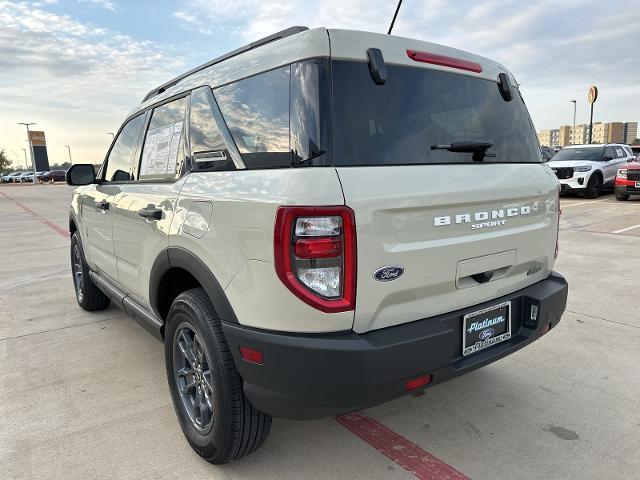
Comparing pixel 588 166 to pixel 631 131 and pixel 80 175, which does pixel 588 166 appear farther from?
pixel 631 131

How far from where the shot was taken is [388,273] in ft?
6.28

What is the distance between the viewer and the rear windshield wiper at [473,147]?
2223 mm

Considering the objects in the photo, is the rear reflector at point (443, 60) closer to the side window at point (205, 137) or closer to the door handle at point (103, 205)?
the side window at point (205, 137)

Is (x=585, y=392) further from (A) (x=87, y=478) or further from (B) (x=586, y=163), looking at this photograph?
(B) (x=586, y=163)

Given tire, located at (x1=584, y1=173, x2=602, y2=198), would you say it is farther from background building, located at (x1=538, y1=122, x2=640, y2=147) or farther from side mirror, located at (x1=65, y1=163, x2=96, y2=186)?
background building, located at (x1=538, y1=122, x2=640, y2=147)

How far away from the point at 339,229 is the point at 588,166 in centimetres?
1527

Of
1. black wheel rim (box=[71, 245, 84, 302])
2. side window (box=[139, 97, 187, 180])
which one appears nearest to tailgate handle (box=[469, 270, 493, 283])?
side window (box=[139, 97, 187, 180])

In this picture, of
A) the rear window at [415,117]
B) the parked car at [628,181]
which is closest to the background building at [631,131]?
the parked car at [628,181]

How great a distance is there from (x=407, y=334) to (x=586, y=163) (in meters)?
15.3

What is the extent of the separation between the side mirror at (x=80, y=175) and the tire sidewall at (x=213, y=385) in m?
2.01

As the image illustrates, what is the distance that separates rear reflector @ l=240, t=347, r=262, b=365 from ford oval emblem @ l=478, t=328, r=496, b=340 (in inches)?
41.8

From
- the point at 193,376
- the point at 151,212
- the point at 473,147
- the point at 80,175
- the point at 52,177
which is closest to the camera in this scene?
the point at 473,147

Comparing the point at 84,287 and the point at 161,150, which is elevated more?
the point at 161,150

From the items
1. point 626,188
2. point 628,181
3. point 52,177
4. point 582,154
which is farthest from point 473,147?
point 52,177
